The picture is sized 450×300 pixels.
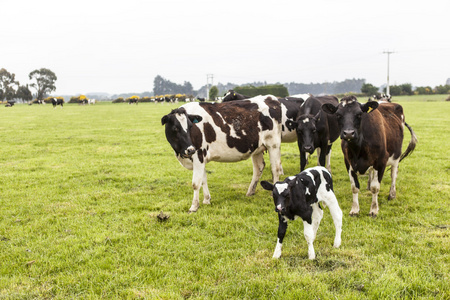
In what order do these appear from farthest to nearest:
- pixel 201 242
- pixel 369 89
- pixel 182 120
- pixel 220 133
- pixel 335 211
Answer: pixel 369 89 → pixel 220 133 → pixel 182 120 → pixel 201 242 → pixel 335 211

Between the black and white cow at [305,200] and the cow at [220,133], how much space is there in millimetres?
2553

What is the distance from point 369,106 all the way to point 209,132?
125 inches

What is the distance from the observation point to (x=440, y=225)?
18.5 feet

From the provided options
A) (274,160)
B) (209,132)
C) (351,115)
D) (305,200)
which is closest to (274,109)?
(274,160)

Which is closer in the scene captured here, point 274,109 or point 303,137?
point 303,137

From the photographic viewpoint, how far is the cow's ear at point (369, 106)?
5992 mm

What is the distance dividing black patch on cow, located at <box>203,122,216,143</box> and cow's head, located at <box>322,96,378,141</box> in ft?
8.40

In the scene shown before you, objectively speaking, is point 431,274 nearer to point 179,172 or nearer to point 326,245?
point 326,245

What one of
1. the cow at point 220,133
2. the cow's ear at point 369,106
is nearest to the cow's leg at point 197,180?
the cow at point 220,133

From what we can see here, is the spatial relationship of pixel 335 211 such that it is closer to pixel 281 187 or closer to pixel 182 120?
pixel 281 187

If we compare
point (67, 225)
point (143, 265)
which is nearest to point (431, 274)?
point (143, 265)

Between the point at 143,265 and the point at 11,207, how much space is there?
13.8 feet

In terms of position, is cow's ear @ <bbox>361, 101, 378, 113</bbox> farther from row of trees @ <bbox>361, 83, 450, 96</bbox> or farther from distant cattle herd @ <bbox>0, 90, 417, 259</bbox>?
row of trees @ <bbox>361, 83, 450, 96</bbox>

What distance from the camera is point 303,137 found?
7.15 meters
